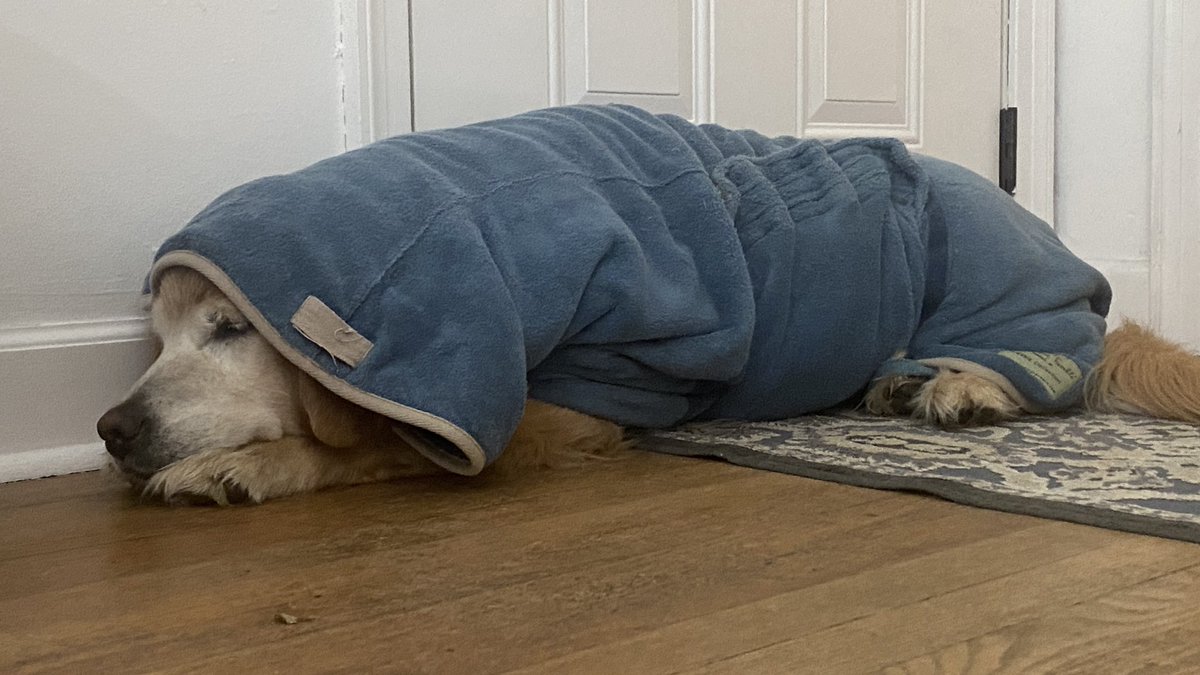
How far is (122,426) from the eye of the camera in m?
1.36

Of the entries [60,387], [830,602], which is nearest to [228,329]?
[60,387]

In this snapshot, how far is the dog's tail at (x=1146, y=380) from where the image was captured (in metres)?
1.80

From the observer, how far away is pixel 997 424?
1.75 meters

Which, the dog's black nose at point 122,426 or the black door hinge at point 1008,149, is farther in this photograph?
the black door hinge at point 1008,149

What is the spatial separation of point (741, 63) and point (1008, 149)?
0.80 metres

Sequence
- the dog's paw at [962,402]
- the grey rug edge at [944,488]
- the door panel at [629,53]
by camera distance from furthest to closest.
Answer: the door panel at [629,53] → the dog's paw at [962,402] → the grey rug edge at [944,488]

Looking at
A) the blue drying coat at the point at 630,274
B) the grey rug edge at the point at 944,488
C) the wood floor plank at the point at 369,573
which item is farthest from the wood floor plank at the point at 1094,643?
the blue drying coat at the point at 630,274

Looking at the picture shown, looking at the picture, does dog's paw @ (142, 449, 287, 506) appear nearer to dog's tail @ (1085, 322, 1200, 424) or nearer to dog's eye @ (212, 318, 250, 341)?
dog's eye @ (212, 318, 250, 341)

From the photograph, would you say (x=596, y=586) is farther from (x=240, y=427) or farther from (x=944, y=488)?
(x=240, y=427)

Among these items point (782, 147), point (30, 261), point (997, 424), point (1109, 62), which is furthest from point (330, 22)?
point (1109, 62)

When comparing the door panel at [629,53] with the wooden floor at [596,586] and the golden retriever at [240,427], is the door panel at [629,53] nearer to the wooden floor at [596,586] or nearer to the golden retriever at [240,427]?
the golden retriever at [240,427]

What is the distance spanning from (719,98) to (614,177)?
32.0 inches

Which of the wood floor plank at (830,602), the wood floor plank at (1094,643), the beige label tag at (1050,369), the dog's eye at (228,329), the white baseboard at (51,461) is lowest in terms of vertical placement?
the white baseboard at (51,461)

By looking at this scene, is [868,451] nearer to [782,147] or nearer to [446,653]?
[782,147]
